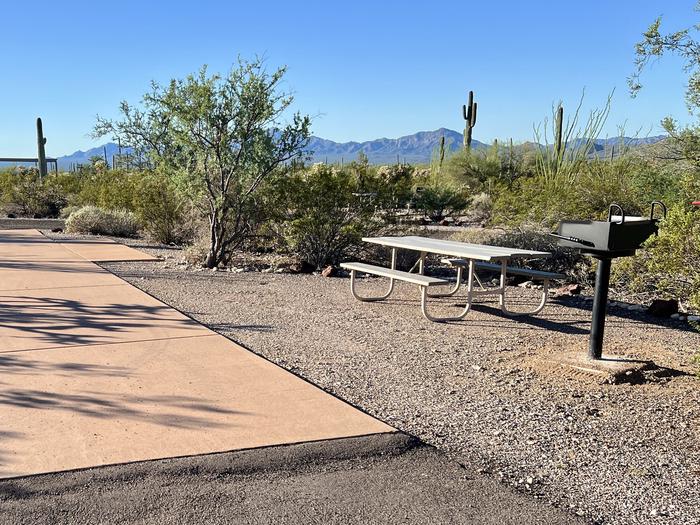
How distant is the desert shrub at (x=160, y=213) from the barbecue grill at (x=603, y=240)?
10.9 m

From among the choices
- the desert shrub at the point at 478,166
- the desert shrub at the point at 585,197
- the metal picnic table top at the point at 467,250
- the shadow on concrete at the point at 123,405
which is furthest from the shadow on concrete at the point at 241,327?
the desert shrub at the point at 478,166

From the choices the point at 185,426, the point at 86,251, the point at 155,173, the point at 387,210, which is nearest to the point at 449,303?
the point at 387,210

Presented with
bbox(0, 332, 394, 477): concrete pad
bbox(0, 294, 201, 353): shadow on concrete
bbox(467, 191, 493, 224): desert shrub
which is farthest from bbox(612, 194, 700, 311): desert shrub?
bbox(467, 191, 493, 224): desert shrub

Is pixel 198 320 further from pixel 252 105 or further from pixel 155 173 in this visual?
pixel 155 173

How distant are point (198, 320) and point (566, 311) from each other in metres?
4.41

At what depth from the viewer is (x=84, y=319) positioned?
7488mm

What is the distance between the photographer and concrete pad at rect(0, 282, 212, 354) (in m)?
6.62

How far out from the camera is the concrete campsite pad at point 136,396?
13.5ft

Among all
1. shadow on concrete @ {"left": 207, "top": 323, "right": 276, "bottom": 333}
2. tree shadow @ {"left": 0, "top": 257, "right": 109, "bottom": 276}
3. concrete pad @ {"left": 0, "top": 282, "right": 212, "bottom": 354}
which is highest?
concrete pad @ {"left": 0, "top": 282, "right": 212, "bottom": 354}

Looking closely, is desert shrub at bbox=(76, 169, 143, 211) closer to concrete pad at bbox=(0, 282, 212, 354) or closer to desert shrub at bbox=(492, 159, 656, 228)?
concrete pad at bbox=(0, 282, 212, 354)

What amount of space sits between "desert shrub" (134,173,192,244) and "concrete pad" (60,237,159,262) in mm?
A: 920

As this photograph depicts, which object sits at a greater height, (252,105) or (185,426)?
(252,105)

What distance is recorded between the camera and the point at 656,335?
7492 millimetres

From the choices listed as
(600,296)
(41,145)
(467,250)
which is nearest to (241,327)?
(467,250)
